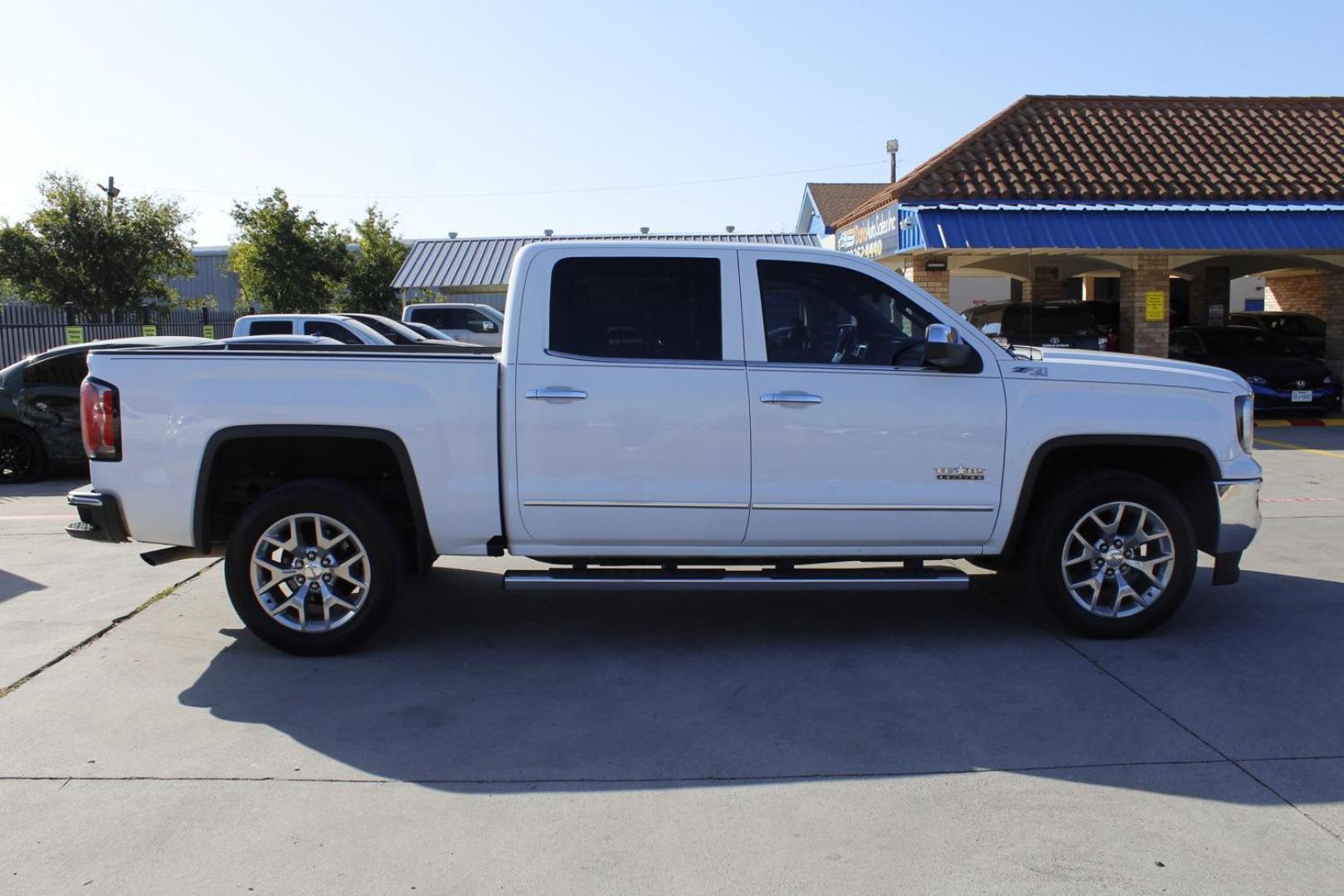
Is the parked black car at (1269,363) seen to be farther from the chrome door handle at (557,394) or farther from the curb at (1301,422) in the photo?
the chrome door handle at (557,394)

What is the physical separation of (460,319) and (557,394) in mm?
21537

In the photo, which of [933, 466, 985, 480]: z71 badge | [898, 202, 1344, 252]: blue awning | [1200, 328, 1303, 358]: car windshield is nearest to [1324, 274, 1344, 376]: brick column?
[1200, 328, 1303, 358]: car windshield

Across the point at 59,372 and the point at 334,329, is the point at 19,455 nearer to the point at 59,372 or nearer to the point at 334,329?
the point at 59,372

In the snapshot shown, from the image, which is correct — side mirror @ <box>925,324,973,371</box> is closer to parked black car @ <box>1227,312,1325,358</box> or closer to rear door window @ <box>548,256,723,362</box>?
rear door window @ <box>548,256,723,362</box>

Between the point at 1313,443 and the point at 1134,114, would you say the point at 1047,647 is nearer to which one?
the point at 1313,443

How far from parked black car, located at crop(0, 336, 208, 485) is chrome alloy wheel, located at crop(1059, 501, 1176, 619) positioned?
1068 centimetres

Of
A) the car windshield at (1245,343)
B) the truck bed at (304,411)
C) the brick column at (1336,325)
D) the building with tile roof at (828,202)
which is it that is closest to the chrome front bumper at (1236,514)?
the truck bed at (304,411)

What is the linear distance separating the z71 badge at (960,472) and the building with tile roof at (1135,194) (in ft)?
38.6

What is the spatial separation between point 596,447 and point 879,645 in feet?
6.10

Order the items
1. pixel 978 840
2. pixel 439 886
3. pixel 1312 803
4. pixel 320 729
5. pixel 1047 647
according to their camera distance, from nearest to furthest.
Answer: pixel 439 886
pixel 978 840
pixel 1312 803
pixel 320 729
pixel 1047 647

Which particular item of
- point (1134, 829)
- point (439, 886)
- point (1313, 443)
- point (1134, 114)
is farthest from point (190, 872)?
point (1134, 114)

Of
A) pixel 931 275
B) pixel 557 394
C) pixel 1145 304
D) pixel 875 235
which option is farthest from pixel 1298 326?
pixel 557 394

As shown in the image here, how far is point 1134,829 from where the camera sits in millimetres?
3812

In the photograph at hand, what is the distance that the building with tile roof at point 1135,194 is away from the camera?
17391 mm
